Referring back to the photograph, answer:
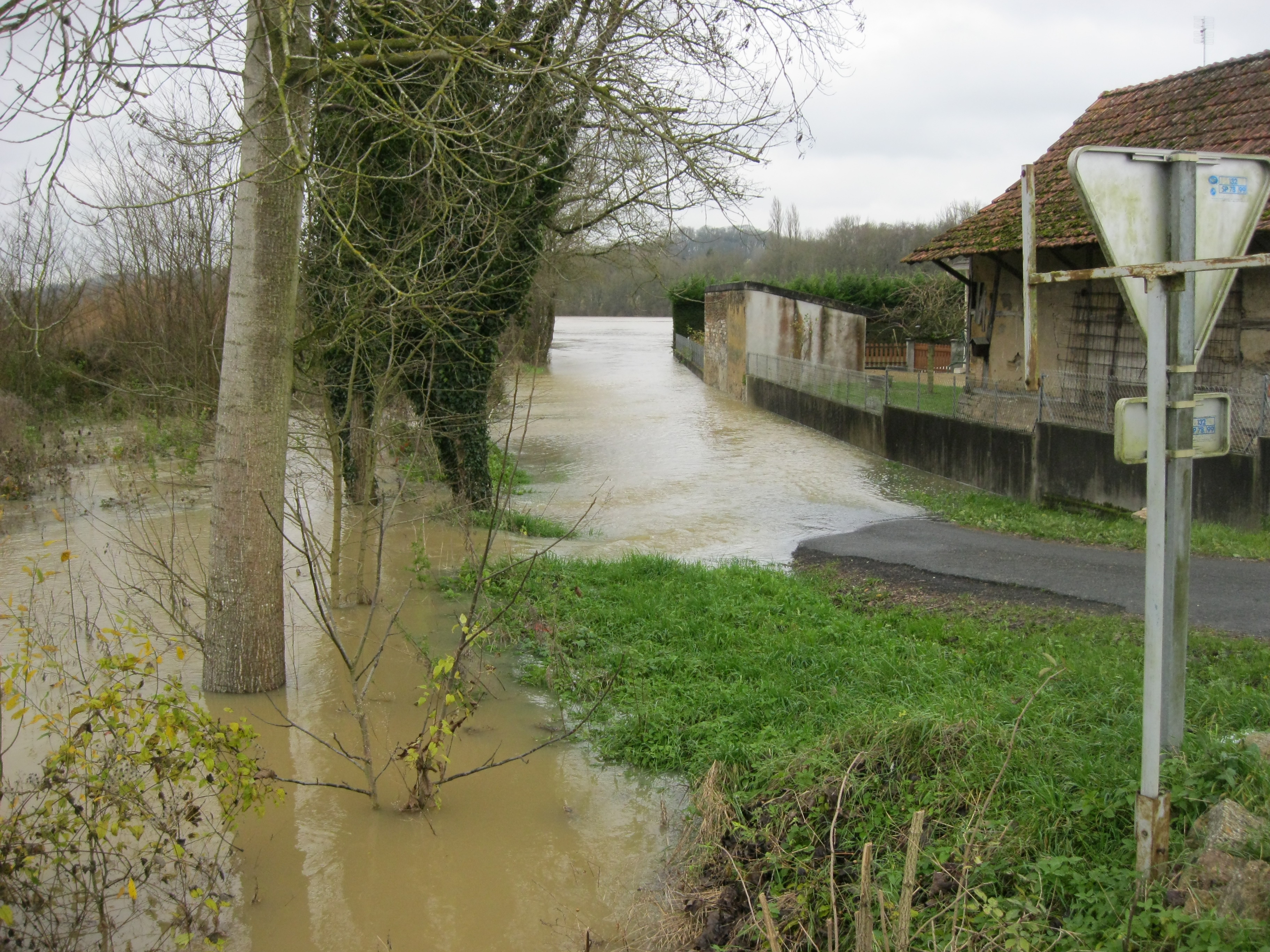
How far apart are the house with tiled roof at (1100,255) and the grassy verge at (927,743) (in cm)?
715

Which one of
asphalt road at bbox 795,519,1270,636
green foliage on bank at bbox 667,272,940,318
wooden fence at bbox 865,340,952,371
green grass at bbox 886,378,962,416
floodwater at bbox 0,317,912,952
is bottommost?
floodwater at bbox 0,317,912,952

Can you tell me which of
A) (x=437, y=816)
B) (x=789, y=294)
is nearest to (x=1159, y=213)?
(x=437, y=816)

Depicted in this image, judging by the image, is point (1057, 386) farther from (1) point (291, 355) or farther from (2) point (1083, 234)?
(1) point (291, 355)

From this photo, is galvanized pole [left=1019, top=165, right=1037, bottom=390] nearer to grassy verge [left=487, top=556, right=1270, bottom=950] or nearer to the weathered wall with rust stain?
grassy verge [left=487, top=556, right=1270, bottom=950]

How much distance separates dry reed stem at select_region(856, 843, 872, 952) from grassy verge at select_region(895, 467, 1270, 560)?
21.0 ft

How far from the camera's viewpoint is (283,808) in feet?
18.9

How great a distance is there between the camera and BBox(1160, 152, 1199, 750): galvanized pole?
10.6ft

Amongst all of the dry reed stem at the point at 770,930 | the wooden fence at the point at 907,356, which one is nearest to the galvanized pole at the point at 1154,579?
the dry reed stem at the point at 770,930

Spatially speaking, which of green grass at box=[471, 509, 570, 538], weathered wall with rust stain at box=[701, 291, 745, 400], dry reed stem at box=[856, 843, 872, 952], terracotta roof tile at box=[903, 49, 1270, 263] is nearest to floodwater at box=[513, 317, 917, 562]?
green grass at box=[471, 509, 570, 538]

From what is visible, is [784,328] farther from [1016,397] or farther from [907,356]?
[1016,397]

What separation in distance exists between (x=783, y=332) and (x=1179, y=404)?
29400 mm

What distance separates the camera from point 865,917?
3217 millimetres

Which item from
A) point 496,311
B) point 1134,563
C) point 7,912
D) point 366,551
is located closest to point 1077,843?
point 7,912

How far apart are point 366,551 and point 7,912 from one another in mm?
7782
